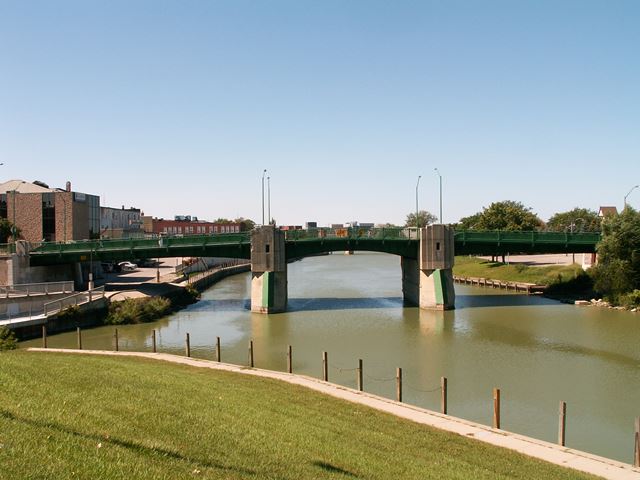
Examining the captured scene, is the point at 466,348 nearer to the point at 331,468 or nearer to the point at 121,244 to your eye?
the point at 331,468

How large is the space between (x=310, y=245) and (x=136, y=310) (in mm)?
19277

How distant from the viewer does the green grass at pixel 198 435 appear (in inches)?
392

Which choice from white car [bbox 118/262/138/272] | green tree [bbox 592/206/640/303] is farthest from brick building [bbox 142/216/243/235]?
green tree [bbox 592/206/640/303]

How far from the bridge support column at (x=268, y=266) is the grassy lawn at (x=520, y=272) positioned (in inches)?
1462

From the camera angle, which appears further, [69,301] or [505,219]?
[505,219]

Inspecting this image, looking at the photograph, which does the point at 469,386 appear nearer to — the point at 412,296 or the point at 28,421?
the point at 28,421

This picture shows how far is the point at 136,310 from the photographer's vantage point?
171 feet

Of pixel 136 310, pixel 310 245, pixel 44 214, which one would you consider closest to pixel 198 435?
pixel 136 310

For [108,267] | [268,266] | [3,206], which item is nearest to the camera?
[268,266]

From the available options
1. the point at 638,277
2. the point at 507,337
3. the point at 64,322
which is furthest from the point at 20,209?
the point at 638,277

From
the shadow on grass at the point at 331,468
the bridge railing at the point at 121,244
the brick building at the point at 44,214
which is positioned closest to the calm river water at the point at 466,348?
the bridge railing at the point at 121,244

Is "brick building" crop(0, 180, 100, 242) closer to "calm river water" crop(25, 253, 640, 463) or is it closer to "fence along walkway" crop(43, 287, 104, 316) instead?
"calm river water" crop(25, 253, 640, 463)

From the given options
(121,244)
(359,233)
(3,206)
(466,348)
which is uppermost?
(3,206)

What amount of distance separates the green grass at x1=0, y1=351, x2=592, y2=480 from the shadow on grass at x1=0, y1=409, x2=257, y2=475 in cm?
2
